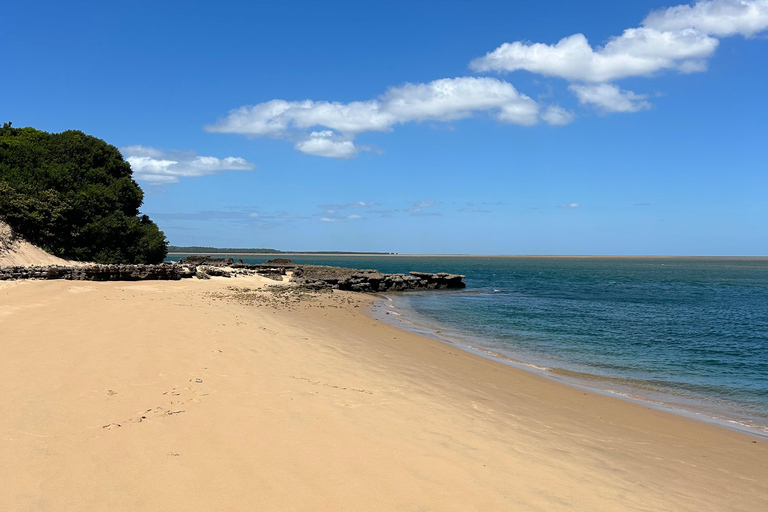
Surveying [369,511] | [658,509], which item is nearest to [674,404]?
[658,509]

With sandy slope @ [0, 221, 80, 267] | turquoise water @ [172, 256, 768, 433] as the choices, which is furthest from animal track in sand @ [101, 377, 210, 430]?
sandy slope @ [0, 221, 80, 267]

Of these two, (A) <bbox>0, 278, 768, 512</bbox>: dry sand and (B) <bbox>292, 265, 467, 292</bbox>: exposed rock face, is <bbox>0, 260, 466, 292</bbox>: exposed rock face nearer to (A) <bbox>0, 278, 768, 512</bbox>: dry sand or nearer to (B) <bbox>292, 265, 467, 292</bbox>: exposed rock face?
A: (B) <bbox>292, 265, 467, 292</bbox>: exposed rock face

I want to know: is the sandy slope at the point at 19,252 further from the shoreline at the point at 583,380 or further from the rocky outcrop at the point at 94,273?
the shoreline at the point at 583,380

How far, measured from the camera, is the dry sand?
181 inches

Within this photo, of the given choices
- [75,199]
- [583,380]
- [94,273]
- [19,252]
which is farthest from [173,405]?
[75,199]

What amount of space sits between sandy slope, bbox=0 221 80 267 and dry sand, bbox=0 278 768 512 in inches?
723

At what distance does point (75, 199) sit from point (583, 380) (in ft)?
112

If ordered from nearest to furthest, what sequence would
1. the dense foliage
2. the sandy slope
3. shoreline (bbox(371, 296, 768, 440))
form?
shoreline (bbox(371, 296, 768, 440)), the sandy slope, the dense foliage

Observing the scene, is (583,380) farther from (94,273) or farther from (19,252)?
(19,252)

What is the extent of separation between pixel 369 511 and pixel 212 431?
8.41 ft

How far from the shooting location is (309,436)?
19.6 ft

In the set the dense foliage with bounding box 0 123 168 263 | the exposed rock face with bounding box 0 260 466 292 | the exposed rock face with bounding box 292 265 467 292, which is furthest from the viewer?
the exposed rock face with bounding box 292 265 467 292

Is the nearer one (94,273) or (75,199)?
(94,273)

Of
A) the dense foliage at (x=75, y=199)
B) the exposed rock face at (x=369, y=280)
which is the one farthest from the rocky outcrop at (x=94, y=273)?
the exposed rock face at (x=369, y=280)
